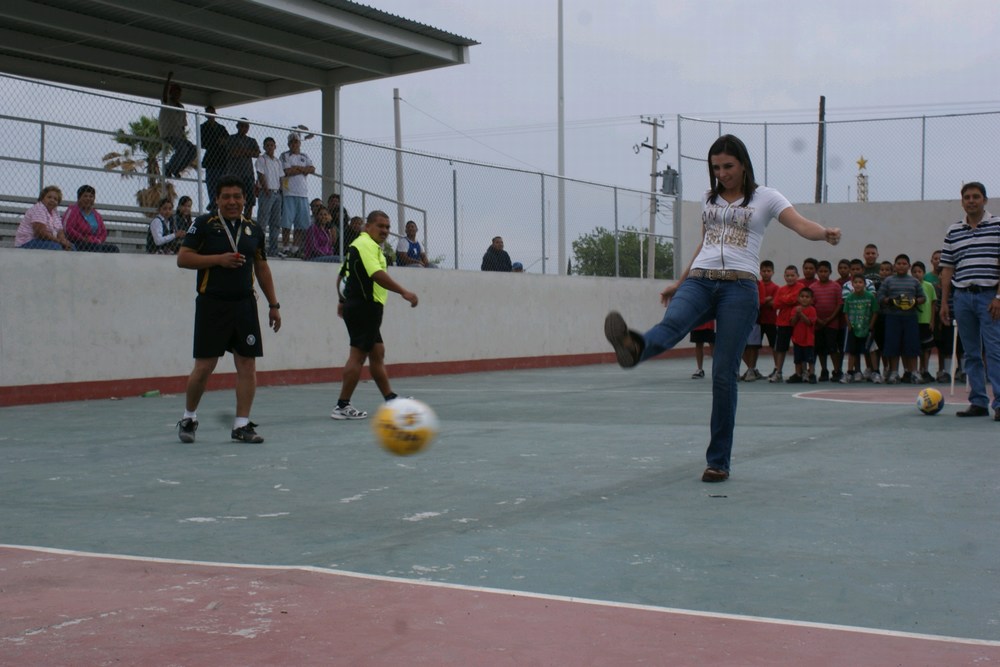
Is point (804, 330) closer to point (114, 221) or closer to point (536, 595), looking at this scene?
point (114, 221)

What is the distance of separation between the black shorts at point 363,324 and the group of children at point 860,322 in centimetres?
785

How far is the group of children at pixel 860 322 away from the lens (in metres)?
15.4

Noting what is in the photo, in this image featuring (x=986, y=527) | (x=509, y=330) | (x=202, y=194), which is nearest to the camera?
(x=986, y=527)

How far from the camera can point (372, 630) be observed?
3.42m

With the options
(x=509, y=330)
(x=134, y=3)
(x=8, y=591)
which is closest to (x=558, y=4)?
(x=509, y=330)

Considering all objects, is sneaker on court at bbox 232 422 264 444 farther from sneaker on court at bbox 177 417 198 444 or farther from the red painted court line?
the red painted court line

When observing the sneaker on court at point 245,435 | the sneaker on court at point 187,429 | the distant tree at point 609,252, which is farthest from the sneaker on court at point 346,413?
the distant tree at point 609,252

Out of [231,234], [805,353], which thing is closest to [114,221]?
[231,234]

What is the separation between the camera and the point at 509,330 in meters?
20.4

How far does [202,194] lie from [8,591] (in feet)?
36.2

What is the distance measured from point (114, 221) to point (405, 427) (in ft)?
30.5

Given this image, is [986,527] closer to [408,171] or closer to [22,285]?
[22,285]

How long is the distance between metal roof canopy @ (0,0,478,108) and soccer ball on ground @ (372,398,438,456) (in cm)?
1295

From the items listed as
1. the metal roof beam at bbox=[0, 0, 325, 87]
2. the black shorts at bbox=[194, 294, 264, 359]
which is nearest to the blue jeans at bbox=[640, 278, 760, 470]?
the black shorts at bbox=[194, 294, 264, 359]
